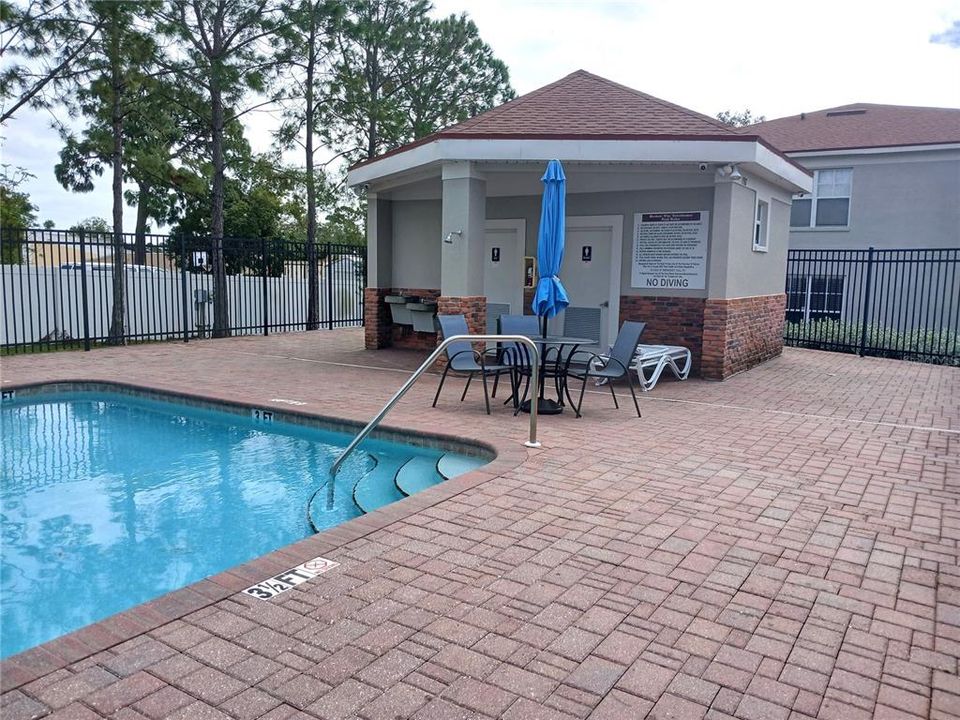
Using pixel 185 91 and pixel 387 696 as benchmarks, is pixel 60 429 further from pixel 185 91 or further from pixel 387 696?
pixel 185 91

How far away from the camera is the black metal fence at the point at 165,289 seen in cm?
1404

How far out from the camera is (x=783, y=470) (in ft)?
17.9

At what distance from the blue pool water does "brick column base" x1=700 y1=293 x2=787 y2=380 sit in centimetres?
521

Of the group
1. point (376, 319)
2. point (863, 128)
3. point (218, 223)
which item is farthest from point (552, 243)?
point (863, 128)

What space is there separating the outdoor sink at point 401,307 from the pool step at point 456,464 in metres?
6.84

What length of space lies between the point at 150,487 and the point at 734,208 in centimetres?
797

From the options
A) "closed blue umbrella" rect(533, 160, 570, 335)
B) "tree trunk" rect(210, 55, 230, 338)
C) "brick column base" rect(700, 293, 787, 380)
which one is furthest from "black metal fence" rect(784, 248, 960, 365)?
"tree trunk" rect(210, 55, 230, 338)

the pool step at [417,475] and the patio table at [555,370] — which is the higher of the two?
the patio table at [555,370]

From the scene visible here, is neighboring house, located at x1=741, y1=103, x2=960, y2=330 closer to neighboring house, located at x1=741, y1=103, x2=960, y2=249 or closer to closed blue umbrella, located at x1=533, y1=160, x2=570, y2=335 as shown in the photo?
neighboring house, located at x1=741, y1=103, x2=960, y2=249

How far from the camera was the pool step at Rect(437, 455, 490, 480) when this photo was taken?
578 centimetres

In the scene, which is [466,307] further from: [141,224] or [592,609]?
[141,224]

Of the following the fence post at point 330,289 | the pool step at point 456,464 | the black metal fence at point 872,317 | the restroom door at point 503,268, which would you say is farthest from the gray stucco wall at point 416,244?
the black metal fence at point 872,317

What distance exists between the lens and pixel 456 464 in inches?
237

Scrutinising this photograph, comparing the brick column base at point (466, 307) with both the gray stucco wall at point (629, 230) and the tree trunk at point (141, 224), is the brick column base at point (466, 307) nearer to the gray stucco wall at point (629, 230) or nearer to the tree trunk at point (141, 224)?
the gray stucco wall at point (629, 230)
